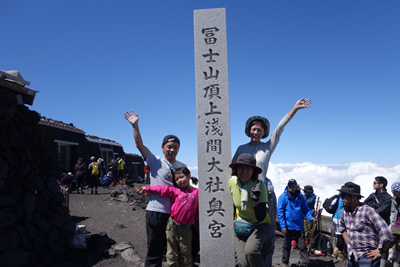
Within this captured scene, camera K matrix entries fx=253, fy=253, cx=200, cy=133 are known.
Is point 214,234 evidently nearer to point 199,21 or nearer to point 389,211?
point 199,21

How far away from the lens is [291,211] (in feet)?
18.0

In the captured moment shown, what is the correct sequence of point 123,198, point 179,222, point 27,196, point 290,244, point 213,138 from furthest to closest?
point 123,198 < point 290,244 < point 27,196 < point 213,138 < point 179,222

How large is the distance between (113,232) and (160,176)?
16.7 ft

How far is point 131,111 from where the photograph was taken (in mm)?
3398

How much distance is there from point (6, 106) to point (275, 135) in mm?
4869

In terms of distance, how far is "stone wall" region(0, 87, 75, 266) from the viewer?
14.9 ft

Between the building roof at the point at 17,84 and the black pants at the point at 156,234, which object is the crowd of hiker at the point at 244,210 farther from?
the building roof at the point at 17,84

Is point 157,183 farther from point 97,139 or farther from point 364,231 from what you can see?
point 97,139

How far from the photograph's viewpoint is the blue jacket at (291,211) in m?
5.45

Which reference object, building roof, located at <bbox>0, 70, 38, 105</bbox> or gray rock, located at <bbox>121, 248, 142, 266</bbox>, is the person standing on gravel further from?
building roof, located at <bbox>0, 70, 38, 105</bbox>

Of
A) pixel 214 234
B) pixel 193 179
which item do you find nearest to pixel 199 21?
pixel 193 179

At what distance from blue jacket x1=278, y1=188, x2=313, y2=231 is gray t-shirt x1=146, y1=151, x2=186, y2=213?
3287 mm

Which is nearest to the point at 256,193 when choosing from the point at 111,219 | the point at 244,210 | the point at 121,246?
the point at 244,210

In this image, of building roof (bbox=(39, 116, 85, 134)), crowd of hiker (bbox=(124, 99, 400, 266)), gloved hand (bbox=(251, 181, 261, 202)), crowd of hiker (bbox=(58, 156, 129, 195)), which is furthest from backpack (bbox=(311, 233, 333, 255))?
building roof (bbox=(39, 116, 85, 134))
